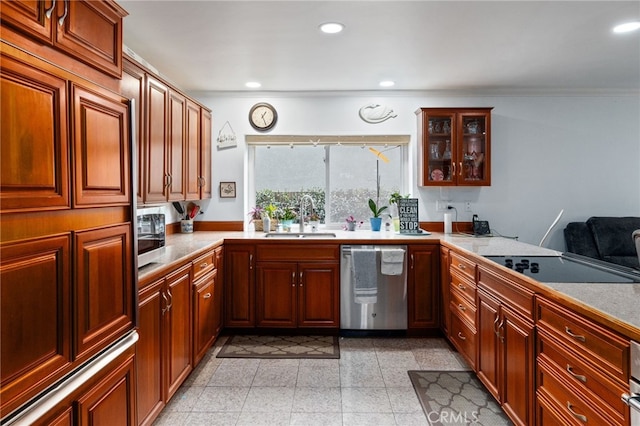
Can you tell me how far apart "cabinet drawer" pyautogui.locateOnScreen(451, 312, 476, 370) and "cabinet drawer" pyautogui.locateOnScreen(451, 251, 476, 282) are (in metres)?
0.36

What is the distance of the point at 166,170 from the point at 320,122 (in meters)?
1.83

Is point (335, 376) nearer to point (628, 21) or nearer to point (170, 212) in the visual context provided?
point (170, 212)

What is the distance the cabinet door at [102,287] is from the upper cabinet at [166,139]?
0.76 m

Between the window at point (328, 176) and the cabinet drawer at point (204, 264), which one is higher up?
the window at point (328, 176)

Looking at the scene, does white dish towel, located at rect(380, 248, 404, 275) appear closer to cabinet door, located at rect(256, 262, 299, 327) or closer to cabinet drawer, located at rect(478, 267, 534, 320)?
cabinet door, located at rect(256, 262, 299, 327)

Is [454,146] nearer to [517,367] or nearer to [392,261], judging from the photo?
[392,261]

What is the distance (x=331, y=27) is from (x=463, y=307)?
7.08ft

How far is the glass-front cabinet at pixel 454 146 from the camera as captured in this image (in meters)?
3.89

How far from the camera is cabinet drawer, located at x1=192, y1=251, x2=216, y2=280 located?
2759 millimetres

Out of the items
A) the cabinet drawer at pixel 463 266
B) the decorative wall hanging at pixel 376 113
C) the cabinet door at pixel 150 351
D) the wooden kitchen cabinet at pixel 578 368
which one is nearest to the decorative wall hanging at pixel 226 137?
the decorative wall hanging at pixel 376 113

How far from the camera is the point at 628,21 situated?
248 centimetres

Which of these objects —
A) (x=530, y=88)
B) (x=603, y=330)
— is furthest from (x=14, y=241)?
(x=530, y=88)

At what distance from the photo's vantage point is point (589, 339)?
56.9 inches

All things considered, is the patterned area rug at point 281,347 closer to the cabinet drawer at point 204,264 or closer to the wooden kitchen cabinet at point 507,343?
the cabinet drawer at point 204,264
